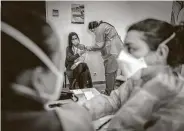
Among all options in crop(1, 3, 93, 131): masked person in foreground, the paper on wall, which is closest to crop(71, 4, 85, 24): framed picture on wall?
crop(1, 3, 93, 131): masked person in foreground

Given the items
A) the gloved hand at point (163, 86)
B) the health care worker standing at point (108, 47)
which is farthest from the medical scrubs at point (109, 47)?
the gloved hand at point (163, 86)

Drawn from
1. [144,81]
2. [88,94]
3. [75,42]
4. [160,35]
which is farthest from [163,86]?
[75,42]

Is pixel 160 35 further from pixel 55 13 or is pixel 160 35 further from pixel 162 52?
pixel 55 13

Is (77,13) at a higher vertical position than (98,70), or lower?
higher

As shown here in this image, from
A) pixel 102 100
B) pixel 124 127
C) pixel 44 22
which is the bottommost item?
pixel 124 127

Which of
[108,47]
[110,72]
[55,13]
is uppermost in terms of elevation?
[55,13]

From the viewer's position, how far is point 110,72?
1101mm

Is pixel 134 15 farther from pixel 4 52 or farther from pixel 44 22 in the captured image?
pixel 4 52

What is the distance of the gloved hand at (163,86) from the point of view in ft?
3.64

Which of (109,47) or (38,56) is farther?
(109,47)

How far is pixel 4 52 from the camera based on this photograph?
1.00m

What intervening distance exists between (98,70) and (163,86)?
321 millimetres

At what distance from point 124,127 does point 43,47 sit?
53 cm

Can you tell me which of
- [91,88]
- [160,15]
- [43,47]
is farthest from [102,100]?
[160,15]
